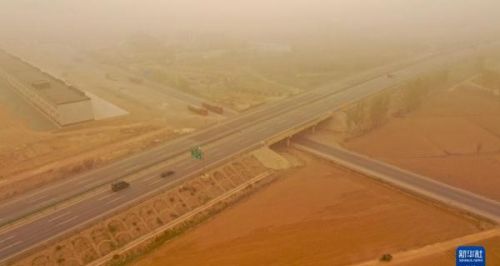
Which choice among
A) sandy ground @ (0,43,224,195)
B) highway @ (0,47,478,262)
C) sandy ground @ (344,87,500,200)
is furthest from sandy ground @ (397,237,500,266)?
sandy ground @ (0,43,224,195)

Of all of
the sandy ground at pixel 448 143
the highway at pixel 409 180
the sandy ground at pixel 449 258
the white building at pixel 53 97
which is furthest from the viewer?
the white building at pixel 53 97

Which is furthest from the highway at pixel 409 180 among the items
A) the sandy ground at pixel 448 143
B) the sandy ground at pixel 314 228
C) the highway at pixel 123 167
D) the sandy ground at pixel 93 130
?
the sandy ground at pixel 93 130

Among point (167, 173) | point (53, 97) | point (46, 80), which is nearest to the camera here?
point (167, 173)

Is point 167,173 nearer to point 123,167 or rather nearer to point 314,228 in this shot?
point 123,167

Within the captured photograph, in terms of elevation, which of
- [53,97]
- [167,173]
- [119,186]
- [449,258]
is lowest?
[449,258]

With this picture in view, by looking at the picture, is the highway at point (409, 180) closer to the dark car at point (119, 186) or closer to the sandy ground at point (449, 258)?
the sandy ground at point (449, 258)

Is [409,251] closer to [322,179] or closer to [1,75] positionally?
[322,179]

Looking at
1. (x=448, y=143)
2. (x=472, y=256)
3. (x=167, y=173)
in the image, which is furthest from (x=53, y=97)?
(x=472, y=256)

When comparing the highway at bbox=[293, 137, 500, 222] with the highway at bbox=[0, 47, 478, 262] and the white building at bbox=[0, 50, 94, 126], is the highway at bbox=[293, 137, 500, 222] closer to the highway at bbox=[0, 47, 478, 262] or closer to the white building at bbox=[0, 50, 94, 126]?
the highway at bbox=[0, 47, 478, 262]
